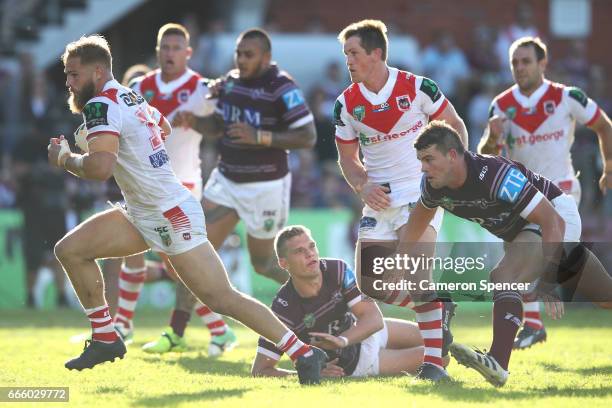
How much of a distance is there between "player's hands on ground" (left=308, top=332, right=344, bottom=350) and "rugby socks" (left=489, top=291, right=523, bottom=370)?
47.0 inches

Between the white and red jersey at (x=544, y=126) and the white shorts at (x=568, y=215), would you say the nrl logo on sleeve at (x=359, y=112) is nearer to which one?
the white shorts at (x=568, y=215)

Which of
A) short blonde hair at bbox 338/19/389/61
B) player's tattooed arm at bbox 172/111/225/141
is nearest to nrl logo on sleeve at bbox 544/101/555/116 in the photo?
short blonde hair at bbox 338/19/389/61

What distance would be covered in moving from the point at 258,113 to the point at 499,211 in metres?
3.83

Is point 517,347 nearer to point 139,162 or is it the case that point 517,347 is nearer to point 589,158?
point 139,162

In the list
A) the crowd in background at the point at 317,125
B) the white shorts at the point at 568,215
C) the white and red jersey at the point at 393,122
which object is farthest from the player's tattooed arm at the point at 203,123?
the crowd in background at the point at 317,125

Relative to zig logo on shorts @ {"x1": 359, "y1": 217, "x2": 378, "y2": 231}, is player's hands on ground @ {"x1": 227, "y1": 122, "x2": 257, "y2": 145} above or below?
above

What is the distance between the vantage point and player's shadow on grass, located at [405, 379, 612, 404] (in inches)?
296

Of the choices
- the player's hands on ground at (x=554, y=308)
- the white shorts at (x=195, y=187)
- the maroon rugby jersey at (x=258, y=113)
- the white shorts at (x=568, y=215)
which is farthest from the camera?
the white shorts at (x=195, y=187)

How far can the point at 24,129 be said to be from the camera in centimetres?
1886

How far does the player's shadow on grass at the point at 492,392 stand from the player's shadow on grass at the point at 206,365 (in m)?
1.81

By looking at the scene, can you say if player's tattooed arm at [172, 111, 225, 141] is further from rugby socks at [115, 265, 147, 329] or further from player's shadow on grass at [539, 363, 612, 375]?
player's shadow on grass at [539, 363, 612, 375]

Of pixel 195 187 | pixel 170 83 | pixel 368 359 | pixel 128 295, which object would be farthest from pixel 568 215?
pixel 128 295

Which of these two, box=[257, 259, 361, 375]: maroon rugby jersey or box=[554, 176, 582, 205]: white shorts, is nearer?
box=[257, 259, 361, 375]: maroon rugby jersey

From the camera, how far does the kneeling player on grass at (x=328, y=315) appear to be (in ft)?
29.5
